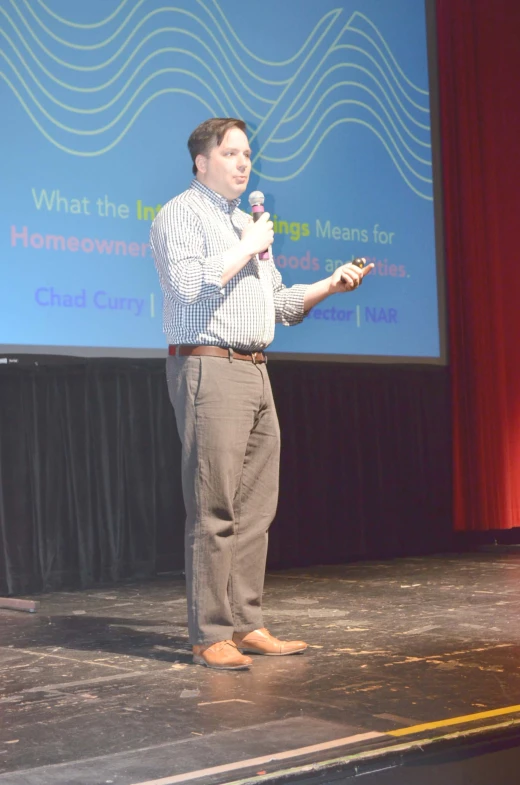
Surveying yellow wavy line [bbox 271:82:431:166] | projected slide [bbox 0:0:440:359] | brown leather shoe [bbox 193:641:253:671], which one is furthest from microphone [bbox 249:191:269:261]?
yellow wavy line [bbox 271:82:431:166]

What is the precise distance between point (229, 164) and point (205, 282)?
306 millimetres

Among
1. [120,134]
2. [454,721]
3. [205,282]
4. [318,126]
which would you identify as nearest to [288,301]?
[205,282]

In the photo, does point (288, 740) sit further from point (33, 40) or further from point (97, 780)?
point (33, 40)

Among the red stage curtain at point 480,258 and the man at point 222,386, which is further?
the red stage curtain at point 480,258

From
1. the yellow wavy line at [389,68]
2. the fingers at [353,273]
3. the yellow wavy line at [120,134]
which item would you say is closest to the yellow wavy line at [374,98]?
the yellow wavy line at [389,68]

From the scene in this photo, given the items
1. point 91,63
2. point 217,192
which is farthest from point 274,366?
point 217,192

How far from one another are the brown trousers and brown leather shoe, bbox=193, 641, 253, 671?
0.06 ft

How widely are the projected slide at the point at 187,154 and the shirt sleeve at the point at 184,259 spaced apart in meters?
1.15

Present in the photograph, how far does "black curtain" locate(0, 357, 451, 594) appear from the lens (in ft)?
12.2

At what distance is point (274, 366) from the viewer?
432 centimetres

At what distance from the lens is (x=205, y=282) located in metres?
2.27

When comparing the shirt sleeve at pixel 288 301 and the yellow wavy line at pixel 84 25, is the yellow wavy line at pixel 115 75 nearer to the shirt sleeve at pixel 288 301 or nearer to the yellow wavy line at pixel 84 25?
the yellow wavy line at pixel 84 25

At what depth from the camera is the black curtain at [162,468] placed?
3711 millimetres

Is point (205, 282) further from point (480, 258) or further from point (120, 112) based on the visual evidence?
point (480, 258)
